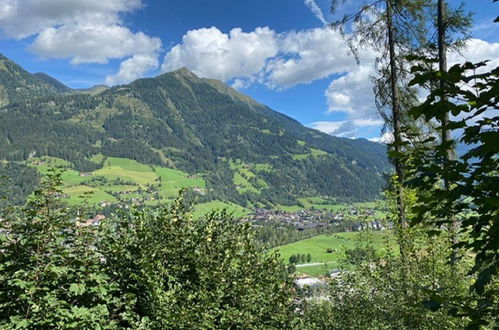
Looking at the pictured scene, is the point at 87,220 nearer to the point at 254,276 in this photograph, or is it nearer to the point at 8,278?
the point at 8,278

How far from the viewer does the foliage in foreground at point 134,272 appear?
6.14 metres

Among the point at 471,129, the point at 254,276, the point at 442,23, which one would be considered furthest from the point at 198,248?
the point at 442,23

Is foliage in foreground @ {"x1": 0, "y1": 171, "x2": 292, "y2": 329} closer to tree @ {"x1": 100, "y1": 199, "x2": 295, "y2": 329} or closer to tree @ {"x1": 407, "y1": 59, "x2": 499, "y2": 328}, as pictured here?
tree @ {"x1": 100, "y1": 199, "x2": 295, "y2": 329}

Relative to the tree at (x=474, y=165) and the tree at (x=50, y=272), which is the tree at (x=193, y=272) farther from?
the tree at (x=474, y=165)

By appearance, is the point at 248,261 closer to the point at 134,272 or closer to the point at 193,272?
the point at 193,272

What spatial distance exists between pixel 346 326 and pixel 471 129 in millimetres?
8635

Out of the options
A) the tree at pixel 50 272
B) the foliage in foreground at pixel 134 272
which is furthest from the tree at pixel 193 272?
the tree at pixel 50 272

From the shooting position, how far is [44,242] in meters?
6.59

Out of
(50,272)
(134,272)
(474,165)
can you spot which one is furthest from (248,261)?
(474,165)

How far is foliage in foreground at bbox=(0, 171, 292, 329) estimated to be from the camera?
6.14 m

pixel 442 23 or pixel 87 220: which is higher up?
pixel 442 23

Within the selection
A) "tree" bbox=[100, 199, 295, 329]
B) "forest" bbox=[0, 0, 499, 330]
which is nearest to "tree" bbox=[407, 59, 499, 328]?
"forest" bbox=[0, 0, 499, 330]

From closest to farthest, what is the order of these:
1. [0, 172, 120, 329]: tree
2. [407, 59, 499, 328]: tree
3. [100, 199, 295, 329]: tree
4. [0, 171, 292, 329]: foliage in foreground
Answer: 1. [407, 59, 499, 328]: tree
2. [0, 172, 120, 329]: tree
3. [0, 171, 292, 329]: foliage in foreground
4. [100, 199, 295, 329]: tree

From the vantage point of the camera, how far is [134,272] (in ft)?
25.9
